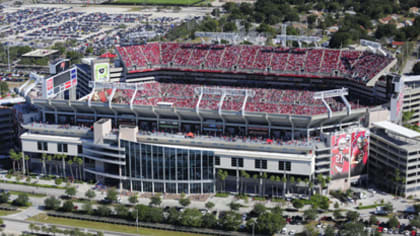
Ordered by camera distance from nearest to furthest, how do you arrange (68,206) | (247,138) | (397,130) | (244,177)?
(68,206)
(244,177)
(397,130)
(247,138)

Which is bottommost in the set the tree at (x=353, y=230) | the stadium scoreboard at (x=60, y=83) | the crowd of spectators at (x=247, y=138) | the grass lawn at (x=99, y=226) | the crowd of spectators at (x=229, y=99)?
the grass lawn at (x=99, y=226)

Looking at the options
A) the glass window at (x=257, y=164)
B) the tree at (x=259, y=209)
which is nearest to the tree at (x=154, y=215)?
the tree at (x=259, y=209)

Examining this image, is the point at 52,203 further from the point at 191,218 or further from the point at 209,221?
the point at 209,221

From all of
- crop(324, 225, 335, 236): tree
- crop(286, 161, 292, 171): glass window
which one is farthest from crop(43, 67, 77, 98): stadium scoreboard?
crop(324, 225, 335, 236): tree

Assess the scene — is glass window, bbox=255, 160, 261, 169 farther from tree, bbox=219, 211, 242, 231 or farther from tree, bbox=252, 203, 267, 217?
tree, bbox=219, 211, 242, 231

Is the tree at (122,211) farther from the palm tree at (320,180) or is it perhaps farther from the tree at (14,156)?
the palm tree at (320,180)

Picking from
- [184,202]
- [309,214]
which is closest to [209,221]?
[184,202]
